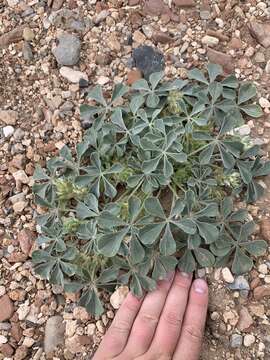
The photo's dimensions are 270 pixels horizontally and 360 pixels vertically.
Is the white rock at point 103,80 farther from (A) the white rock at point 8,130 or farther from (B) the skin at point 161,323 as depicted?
(B) the skin at point 161,323

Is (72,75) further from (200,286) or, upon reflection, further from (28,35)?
(200,286)

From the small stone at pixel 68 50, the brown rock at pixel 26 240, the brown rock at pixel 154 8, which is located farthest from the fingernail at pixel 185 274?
the brown rock at pixel 154 8

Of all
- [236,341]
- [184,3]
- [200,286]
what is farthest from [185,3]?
[236,341]

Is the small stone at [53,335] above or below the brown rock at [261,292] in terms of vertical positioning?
below

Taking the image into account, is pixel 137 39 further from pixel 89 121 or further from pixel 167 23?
pixel 89 121

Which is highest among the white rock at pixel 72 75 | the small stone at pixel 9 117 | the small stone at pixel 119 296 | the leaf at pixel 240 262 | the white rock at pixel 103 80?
the white rock at pixel 72 75

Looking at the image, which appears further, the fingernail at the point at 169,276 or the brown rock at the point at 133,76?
the brown rock at the point at 133,76
